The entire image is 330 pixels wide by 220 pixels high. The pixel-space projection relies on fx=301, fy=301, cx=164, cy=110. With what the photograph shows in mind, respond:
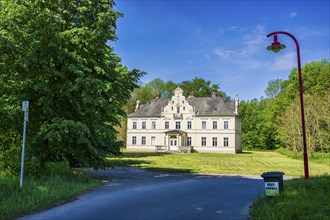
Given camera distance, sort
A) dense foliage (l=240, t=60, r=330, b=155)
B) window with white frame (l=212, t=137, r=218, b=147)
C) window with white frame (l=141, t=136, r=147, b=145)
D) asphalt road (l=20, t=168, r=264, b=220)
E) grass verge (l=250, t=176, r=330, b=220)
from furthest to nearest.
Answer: window with white frame (l=141, t=136, r=147, b=145) < window with white frame (l=212, t=137, r=218, b=147) < dense foliage (l=240, t=60, r=330, b=155) < asphalt road (l=20, t=168, r=264, b=220) < grass verge (l=250, t=176, r=330, b=220)

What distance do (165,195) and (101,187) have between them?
318 cm

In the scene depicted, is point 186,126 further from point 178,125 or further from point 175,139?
point 175,139

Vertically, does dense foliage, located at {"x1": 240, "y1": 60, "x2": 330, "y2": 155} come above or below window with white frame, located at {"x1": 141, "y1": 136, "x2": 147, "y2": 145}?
above

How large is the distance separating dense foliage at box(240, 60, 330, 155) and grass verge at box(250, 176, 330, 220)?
30.7 meters

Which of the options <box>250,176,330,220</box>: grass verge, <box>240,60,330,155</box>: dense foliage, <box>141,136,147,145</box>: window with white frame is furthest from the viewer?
<box>141,136,147,145</box>: window with white frame

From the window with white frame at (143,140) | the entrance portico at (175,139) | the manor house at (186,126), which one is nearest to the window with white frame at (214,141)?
the manor house at (186,126)

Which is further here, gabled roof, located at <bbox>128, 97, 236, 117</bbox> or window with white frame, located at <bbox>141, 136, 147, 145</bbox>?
window with white frame, located at <bbox>141, 136, 147, 145</bbox>

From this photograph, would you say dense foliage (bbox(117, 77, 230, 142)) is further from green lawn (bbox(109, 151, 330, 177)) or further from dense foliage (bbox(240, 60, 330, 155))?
green lawn (bbox(109, 151, 330, 177))

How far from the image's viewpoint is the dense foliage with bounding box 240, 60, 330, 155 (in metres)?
38.8

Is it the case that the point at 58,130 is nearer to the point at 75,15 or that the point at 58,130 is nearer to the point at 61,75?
the point at 61,75

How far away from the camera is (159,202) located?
10070 mm

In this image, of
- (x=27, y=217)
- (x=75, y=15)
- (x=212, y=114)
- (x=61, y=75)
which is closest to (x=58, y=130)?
(x=61, y=75)

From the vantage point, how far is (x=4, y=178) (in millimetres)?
11609

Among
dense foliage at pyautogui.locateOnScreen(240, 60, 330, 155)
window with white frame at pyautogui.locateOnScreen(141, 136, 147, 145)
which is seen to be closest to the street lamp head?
dense foliage at pyautogui.locateOnScreen(240, 60, 330, 155)
